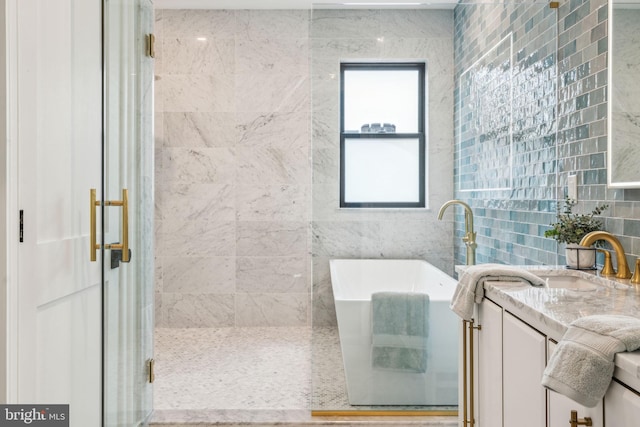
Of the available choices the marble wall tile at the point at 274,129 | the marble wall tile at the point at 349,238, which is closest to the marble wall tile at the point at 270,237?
the marble wall tile at the point at 274,129

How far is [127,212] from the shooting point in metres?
1.95

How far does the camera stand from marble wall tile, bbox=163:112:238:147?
4578 millimetres

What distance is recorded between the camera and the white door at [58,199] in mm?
1577

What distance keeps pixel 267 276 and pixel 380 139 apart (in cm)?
218

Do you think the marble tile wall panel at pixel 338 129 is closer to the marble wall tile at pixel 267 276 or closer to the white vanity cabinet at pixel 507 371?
the white vanity cabinet at pixel 507 371

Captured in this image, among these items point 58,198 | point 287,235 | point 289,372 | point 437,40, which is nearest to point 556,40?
point 437,40

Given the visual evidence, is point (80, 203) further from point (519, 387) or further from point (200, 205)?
point (200, 205)

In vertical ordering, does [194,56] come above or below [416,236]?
above

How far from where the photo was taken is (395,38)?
2738 millimetres

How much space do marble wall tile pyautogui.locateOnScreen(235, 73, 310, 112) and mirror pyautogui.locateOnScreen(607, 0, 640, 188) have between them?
293cm

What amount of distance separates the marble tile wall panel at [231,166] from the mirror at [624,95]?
2886 mm

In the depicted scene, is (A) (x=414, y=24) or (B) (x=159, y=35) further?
(B) (x=159, y=35)

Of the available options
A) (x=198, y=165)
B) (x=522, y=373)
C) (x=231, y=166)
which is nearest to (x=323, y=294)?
(x=522, y=373)

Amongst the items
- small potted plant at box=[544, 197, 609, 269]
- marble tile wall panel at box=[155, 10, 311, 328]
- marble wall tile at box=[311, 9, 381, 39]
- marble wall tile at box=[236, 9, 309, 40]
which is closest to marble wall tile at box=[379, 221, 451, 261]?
small potted plant at box=[544, 197, 609, 269]
